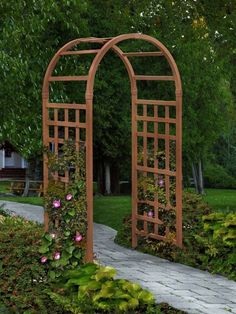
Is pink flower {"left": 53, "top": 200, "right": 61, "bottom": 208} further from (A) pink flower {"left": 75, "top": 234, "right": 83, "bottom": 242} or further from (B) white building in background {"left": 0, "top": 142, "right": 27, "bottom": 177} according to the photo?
(B) white building in background {"left": 0, "top": 142, "right": 27, "bottom": 177}

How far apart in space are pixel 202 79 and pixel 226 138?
1145 centimetres

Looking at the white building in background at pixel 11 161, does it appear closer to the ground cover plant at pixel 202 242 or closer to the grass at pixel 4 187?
the grass at pixel 4 187

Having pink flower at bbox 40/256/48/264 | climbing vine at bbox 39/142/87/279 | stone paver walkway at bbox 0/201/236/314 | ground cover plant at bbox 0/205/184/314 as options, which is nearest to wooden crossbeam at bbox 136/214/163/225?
stone paver walkway at bbox 0/201/236/314

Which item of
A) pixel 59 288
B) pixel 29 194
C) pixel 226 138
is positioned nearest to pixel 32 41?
pixel 59 288

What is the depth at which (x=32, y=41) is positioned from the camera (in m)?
13.2

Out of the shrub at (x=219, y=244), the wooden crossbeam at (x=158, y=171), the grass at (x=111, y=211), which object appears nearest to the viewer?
the shrub at (x=219, y=244)

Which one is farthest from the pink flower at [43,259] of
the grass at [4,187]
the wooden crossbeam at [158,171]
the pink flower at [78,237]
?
the grass at [4,187]

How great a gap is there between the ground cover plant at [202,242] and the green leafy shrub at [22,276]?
2.46m

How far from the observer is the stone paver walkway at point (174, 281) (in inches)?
289

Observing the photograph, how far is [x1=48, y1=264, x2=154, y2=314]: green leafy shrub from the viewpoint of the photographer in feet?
22.3

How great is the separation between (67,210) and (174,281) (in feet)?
4.45

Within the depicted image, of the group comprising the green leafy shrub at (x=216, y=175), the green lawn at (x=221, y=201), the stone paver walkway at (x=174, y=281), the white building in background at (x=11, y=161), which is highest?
the white building in background at (x=11, y=161)

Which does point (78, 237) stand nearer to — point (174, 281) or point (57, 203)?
point (57, 203)

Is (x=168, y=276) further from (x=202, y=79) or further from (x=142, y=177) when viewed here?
(x=202, y=79)
